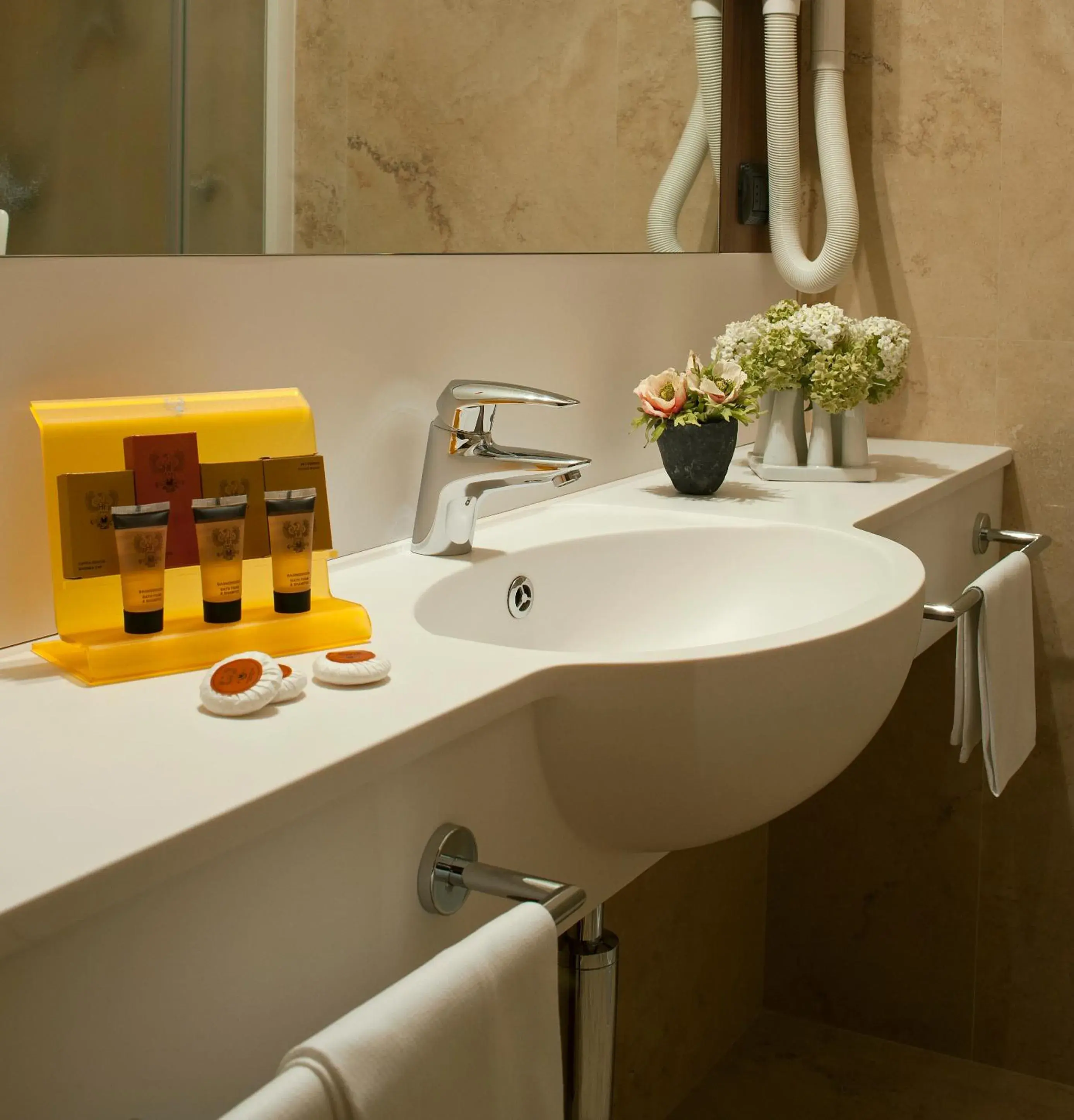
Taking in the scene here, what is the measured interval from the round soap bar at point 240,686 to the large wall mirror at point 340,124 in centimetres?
35

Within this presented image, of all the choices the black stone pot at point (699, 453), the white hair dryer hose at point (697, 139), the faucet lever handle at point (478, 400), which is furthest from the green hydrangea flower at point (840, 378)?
the faucet lever handle at point (478, 400)

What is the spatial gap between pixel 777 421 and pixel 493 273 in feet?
1.65

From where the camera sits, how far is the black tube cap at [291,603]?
0.96 metres

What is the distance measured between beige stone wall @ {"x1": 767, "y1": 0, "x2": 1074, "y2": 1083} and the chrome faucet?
39.8 inches

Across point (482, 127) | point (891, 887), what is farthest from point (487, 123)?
point (891, 887)

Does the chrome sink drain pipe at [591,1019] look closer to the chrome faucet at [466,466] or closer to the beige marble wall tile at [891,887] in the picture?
the chrome faucet at [466,466]

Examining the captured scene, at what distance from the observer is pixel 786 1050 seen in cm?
221

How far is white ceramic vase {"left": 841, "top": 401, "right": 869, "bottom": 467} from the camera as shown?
174 centimetres

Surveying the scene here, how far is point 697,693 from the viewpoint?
88cm

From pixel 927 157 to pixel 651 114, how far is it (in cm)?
49

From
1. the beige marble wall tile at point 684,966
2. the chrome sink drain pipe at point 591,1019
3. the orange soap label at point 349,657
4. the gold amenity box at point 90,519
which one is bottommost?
the beige marble wall tile at point 684,966

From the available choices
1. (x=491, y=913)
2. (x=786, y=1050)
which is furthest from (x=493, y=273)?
(x=786, y=1050)

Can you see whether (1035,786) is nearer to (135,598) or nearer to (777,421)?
(777,421)

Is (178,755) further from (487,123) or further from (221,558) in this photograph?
(487,123)
